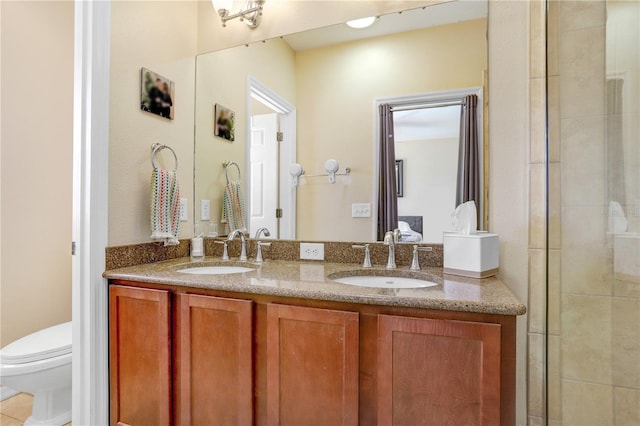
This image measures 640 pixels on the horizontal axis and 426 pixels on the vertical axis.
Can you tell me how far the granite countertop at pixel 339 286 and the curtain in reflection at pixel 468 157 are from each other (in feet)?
1.18

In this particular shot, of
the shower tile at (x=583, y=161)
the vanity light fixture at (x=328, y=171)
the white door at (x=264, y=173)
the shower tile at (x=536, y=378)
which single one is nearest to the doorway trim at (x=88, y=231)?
the white door at (x=264, y=173)

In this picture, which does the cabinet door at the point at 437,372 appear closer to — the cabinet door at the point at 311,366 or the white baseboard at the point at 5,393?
the cabinet door at the point at 311,366

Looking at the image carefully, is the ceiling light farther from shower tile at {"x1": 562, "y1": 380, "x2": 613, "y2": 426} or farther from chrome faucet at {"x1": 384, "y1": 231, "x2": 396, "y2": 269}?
shower tile at {"x1": 562, "y1": 380, "x2": 613, "y2": 426}

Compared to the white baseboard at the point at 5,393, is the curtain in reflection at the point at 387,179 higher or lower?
higher

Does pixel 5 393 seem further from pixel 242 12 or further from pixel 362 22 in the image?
pixel 362 22

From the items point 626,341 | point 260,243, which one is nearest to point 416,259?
point 626,341

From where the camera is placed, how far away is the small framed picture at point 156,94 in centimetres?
164

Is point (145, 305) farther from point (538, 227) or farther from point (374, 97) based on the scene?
point (538, 227)

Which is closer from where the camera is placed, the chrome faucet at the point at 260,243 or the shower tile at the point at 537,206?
the shower tile at the point at 537,206

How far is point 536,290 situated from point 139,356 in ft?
5.11

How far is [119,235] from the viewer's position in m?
1.52

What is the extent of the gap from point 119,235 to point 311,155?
3.19 feet

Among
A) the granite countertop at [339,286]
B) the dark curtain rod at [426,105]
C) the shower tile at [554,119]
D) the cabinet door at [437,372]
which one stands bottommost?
the cabinet door at [437,372]

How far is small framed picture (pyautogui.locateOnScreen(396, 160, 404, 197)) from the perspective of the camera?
5.15 ft
